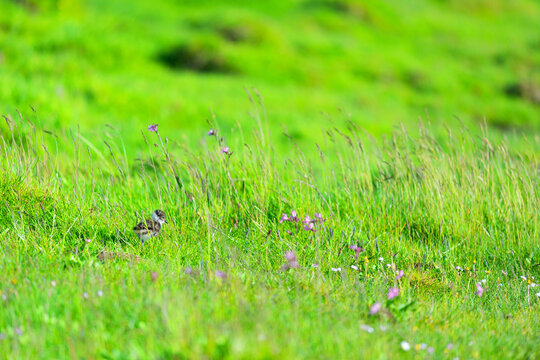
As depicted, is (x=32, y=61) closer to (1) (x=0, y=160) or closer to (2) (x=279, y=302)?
(1) (x=0, y=160)

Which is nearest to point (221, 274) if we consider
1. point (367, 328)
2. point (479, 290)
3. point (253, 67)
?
point (367, 328)

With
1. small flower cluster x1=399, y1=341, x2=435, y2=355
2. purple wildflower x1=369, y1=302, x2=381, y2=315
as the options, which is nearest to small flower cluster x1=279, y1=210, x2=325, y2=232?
purple wildflower x1=369, y1=302, x2=381, y2=315

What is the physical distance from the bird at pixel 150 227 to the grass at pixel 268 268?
10 cm

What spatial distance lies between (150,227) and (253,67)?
652 inches

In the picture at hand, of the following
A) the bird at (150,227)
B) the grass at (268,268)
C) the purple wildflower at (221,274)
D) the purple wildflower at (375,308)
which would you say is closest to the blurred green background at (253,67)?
the grass at (268,268)

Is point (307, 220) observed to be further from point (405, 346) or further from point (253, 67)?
point (253, 67)

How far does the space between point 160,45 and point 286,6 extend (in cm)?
1300

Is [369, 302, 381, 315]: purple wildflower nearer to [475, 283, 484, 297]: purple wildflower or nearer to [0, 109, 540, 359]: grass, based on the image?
[0, 109, 540, 359]: grass

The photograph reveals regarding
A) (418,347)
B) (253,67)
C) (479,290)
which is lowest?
(253,67)

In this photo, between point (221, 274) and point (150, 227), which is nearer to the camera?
point (221, 274)

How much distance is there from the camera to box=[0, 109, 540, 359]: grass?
9.48ft

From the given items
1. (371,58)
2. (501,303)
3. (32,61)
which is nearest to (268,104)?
(32,61)

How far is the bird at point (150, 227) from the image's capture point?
14.4 ft

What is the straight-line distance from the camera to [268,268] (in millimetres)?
4113
